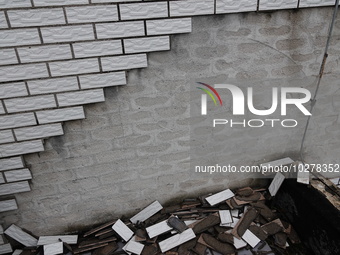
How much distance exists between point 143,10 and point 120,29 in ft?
0.86

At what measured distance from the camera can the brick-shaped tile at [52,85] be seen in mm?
2324

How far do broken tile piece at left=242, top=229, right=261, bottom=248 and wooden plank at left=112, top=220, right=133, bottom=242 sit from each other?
1322mm

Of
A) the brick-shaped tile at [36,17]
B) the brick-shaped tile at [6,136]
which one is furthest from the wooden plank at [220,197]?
the brick-shaped tile at [36,17]

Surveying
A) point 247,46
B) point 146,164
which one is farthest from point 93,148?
point 247,46

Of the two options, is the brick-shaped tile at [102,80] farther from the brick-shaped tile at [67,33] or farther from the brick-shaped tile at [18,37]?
the brick-shaped tile at [18,37]

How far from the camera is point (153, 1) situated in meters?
2.29

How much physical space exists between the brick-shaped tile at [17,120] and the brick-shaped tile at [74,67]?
0.48 meters

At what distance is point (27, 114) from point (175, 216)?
2.03m

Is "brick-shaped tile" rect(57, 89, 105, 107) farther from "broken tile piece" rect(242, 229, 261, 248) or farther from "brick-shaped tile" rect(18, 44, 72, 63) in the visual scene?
"broken tile piece" rect(242, 229, 261, 248)

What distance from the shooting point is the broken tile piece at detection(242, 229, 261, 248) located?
9.58ft

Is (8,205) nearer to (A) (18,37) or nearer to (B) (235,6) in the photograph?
(A) (18,37)

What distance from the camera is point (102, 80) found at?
246cm

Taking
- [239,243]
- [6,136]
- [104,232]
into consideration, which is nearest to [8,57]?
[6,136]

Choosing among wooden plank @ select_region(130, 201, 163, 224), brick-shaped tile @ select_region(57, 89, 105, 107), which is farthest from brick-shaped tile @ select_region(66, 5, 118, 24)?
wooden plank @ select_region(130, 201, 163, 224)
